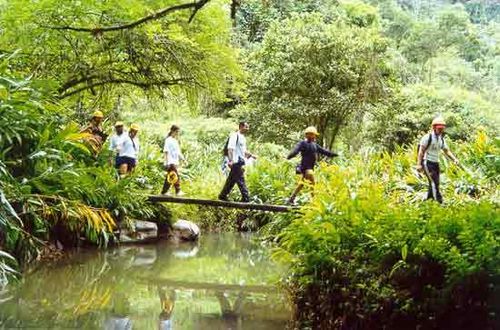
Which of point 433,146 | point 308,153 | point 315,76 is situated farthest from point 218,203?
point 315,76

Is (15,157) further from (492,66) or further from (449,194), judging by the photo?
(492,66)

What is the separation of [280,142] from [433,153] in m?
10.2

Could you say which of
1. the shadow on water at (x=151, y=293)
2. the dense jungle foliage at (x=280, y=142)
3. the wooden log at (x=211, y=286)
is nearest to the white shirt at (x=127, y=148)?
the dense jungle foliage at (x=280, y=142)

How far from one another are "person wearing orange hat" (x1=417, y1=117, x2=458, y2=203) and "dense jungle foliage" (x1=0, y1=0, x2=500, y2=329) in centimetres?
48

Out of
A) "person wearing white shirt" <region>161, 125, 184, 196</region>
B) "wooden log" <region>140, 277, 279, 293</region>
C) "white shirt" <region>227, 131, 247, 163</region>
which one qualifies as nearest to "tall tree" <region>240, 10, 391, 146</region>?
"person wearing white shirt" <region>161, 125, 184, 196</region>

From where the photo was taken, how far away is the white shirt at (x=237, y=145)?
10320 millimetres

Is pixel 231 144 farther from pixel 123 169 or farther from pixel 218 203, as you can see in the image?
pixel 123 169

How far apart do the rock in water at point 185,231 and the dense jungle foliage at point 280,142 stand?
0.86 feet

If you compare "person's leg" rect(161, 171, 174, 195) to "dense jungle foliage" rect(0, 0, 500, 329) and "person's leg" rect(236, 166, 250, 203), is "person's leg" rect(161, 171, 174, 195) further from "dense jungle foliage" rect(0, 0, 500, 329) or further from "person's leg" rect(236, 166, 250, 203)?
"person's leg" rect(236, 166, 250, 203)

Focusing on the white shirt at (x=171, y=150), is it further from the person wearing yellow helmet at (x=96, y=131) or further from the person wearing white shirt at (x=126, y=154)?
the person wearing yellow helmet at (x=96, y=131)

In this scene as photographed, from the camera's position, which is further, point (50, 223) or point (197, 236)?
point (197, 236)

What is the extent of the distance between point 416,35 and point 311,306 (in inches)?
1054

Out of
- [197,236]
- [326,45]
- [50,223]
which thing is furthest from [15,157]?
[326,45]

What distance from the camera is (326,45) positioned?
17.6m
